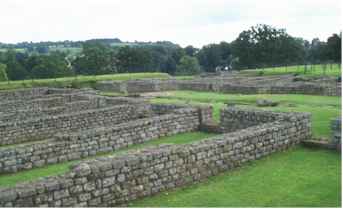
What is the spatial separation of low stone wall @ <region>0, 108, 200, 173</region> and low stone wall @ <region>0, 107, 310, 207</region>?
412 centimetres

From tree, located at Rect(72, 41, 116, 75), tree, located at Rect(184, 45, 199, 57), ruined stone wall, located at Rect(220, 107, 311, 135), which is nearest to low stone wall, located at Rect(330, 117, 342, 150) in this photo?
ruined stone wall, located at Rect(220, 107, 311, 135)

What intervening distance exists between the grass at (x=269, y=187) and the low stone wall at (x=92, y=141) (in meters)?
4.62

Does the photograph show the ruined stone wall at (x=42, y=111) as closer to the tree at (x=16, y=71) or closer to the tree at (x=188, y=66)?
the tree at (x=16, y=71)

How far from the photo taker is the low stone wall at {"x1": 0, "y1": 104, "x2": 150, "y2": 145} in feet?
55.6

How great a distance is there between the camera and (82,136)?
45.3 ft

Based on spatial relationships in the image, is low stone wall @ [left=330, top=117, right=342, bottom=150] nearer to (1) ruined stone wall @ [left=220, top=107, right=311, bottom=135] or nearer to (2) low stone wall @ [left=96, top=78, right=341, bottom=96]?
(1) ruined stone wall @ [left=220, top=107, right=311, bottom=135]

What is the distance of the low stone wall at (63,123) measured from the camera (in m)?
17.0

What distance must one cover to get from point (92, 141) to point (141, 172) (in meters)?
4.84

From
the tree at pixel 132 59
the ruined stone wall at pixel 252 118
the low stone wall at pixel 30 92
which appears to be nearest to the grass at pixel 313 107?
the ruined stone wall at pixel 252 118

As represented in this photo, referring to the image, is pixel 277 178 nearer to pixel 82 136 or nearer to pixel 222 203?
pixel 222 203

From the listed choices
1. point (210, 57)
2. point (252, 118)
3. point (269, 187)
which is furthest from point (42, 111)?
point (210, 57)

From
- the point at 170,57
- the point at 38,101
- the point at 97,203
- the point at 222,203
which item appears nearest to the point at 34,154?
the point at 97,203

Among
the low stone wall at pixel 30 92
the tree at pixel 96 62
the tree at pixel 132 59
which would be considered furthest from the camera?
the tree at pixel 132 59

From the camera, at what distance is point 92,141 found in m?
14.0
